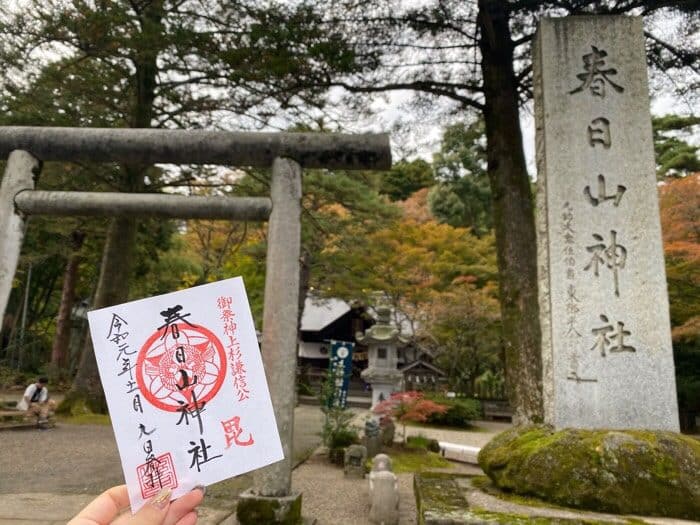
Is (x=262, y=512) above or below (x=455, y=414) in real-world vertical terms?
above

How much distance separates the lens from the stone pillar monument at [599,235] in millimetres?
4160

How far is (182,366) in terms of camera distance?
1.33 metres

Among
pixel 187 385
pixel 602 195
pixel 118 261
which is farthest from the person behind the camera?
pixel 118 261

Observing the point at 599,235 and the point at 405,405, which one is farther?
the point at 405,405

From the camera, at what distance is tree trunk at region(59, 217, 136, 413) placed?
9625mm

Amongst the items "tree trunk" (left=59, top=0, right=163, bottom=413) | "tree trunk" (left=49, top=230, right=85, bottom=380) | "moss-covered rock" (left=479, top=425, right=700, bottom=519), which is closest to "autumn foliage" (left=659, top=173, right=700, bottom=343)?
"moss-covered rock" (left=479, top=425, right=700, bottom=519)

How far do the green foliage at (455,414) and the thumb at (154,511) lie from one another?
12977 mm

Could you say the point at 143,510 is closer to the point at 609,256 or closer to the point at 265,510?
the point at 265,510

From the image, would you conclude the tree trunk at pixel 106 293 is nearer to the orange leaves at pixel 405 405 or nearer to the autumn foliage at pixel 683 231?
the orange leaves at pixel 405 405

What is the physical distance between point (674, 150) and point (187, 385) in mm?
15965

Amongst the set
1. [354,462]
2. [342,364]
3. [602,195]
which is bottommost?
[354,462]

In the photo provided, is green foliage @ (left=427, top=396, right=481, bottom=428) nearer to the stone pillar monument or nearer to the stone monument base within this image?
the stone pillar monument

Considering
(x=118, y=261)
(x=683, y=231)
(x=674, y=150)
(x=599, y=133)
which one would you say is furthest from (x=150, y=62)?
(x=674, y=150)

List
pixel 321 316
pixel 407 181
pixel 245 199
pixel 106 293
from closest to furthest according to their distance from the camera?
pixel 245 199 < pixel 106 293 < pixel 321 316 < pixel 407 181
